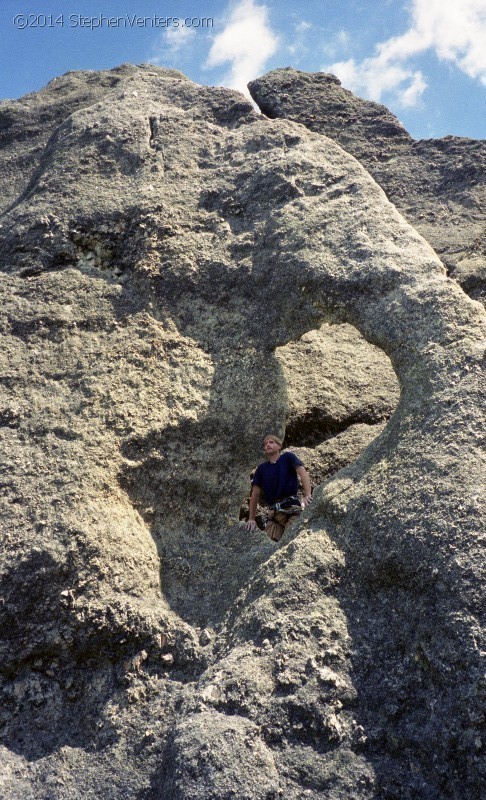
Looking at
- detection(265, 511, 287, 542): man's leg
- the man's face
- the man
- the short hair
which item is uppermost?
the short hair

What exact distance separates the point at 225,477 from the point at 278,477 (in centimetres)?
38

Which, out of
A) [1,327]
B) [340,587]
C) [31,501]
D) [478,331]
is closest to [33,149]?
[1,327]

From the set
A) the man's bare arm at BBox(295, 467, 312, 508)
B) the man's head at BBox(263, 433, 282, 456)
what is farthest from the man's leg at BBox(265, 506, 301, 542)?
the man's head at BBox(263, 433, 282, 456)

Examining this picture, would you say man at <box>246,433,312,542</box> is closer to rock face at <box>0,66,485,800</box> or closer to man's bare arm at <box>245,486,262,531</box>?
man's bare arm at <box>245,486,262,531</box>

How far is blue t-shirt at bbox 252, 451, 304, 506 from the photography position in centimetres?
528

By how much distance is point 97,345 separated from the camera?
5.34m

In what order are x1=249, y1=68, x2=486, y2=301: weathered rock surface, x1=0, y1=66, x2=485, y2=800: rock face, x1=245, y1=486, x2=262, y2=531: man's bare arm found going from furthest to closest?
x1=249, y1=68, x2=486, y2=301: weathered rock surface
x1=245, y1=486, x2=262, y2=531: man's bare arm
x1=0, y1=66, x2=485, y2=800: rock face

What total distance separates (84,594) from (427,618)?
2.03 m

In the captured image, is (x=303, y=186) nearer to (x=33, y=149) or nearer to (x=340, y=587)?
(x=340, y=587)

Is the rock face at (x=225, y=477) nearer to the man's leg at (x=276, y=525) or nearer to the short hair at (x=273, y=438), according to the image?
the short hair at (x=273, y=438)

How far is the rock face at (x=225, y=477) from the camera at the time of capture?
12.6ft

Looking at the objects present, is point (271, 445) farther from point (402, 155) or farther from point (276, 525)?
point (402, 155)

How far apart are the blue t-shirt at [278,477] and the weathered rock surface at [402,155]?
314 cm

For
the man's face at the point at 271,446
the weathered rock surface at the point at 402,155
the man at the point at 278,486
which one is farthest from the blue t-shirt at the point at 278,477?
the weathered rock surface at the point at 402,155
